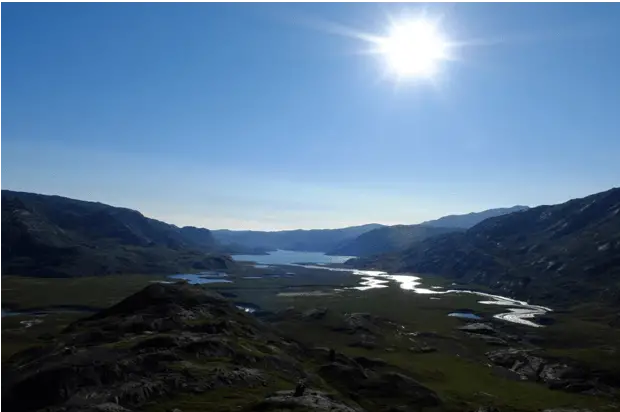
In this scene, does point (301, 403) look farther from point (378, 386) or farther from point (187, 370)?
point (378, 386)

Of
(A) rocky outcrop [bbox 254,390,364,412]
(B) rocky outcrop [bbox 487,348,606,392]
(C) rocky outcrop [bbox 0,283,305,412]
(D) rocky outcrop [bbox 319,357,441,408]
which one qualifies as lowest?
(B) rocky outcrop [bbox 487,348,606,392]

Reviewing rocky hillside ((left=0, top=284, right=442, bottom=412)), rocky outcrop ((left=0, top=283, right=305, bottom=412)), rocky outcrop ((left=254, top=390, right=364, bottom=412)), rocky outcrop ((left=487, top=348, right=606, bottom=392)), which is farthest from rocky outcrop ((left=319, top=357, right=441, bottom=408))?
rocky outcrop ((left=487, top=348, right=606, bottom=392))

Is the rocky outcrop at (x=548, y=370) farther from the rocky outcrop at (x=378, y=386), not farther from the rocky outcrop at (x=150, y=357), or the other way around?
the rocky outcrop at (x=150, y=357)

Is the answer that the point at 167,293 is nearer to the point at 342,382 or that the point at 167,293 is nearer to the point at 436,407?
the point at 342,382

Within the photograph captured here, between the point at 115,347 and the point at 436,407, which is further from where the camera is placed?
the point at 436,407

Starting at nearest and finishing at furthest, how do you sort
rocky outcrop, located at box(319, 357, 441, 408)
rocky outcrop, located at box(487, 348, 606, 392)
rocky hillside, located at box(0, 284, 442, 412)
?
rocky hillside, located at box(0, 284, 442, 412)
rocky outcrop, located at box(319, 357, 441, 408)
rocky outcrop, located at box(487, 348, 606, 392)

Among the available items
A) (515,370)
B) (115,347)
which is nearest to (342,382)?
(115,347)

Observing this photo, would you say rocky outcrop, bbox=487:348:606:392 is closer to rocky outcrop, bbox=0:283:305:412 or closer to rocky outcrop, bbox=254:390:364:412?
rocky outcrop, bbox=0:283:305:412

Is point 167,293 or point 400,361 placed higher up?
point 167,293

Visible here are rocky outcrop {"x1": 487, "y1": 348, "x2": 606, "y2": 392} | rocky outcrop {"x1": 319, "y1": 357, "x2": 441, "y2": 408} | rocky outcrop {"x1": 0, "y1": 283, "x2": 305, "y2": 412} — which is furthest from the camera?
rocky outcrop {"x1": 487, "y1": 348, "x2": 606, "y2": 392}
